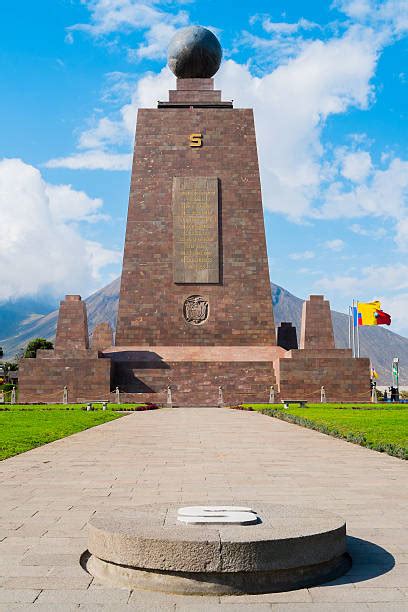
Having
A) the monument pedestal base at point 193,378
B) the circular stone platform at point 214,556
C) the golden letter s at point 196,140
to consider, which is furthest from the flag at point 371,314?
the circular stone platform at point 214,556

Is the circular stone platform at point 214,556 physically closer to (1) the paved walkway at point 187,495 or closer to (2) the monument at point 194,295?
(1) the paved walkway at point 187,495

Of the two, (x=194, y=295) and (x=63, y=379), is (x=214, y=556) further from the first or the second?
(x=194, y=295)

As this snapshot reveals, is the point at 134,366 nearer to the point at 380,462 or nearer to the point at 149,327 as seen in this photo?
the point at 149,327

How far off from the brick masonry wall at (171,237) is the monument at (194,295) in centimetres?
5

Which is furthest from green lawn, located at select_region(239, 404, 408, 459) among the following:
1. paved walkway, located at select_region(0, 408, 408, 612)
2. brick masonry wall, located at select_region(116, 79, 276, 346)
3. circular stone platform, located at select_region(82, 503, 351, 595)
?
brick masonry wall, located at select_region(116, 79, 276, 346)

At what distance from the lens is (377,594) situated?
365 cm

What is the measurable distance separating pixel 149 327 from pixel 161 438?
1905 centimetres

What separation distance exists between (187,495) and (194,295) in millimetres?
25808

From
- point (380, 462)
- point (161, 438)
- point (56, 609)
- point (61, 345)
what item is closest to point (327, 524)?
point (56, 609)

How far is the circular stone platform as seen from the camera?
3.66 metres

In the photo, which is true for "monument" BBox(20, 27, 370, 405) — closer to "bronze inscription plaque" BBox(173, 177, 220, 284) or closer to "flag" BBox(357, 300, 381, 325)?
"bronze inscription plaque" BBox(173, 177, 220, 284)

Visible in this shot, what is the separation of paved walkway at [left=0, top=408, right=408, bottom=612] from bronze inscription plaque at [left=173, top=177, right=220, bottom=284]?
19071 millimetres

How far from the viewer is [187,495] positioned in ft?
21.1

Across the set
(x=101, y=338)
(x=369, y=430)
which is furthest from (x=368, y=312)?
(x=369, y=430)
